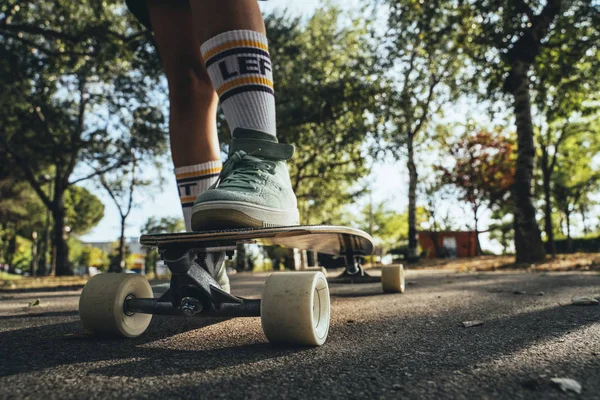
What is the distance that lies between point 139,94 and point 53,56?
4.26 metres

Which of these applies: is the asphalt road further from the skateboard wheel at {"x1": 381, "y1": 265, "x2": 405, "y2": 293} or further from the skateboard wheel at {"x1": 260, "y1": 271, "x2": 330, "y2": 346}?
the skateboard wheel at {"x1": 381, "y1": 265, "x2": 405, "y2": 293}

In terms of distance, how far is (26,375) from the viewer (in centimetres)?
102

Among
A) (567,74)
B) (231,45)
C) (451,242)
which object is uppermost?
(567,74)

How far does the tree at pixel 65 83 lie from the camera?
864 cm

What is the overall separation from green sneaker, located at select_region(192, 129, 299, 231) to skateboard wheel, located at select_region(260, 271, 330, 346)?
0.26m

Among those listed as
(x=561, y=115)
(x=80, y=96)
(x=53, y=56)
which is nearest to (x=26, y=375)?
(x=53, y=56)

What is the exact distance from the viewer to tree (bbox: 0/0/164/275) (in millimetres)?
8641

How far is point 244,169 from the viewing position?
168 centimetres

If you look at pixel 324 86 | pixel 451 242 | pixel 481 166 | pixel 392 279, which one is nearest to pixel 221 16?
pixel 392 279

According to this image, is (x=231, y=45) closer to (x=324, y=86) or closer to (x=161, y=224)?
(x=324, y=86)

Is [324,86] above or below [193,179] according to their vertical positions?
above

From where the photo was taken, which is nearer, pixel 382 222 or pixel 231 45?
pixel 231 45

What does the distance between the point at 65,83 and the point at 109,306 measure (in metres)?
16.0

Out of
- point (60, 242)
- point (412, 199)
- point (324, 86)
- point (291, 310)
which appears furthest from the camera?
point (60, 242)
